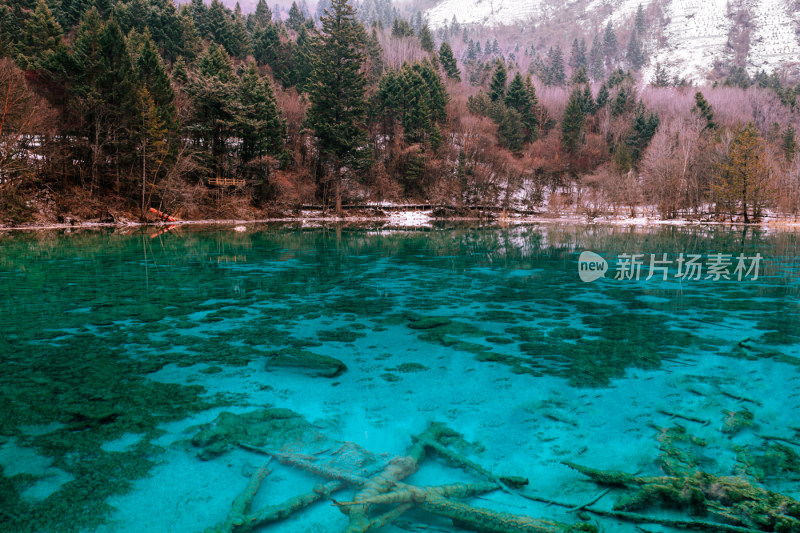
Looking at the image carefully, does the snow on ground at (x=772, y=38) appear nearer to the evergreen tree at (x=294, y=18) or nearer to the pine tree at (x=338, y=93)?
the evergreen tree at (x=294, y=18)

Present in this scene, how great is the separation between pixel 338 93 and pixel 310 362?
45.7 m

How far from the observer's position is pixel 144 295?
10.1 metres

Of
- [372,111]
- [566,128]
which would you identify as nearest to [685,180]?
[566,128]

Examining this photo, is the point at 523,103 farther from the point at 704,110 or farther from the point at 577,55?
the point at 577,55

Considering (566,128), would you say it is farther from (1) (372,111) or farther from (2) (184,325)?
(2) (184,325)

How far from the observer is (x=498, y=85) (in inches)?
3004

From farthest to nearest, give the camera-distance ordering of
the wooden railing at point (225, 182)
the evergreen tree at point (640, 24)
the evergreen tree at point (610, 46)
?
the evergreen tree at point (640, 24), the evergreen tree at point (610, 46), the wooden railing at point (225, 182)

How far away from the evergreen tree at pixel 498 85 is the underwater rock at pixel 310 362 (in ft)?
248

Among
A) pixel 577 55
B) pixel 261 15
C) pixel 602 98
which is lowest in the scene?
pixel 602 98

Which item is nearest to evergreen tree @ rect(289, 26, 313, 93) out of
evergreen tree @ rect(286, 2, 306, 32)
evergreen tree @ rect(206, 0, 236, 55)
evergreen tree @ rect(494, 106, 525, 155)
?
evergreen tree @ rect(206, 0, 236, 55)

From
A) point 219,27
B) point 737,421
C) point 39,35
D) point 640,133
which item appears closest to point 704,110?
point 640,133

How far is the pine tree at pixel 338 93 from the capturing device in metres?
46.2

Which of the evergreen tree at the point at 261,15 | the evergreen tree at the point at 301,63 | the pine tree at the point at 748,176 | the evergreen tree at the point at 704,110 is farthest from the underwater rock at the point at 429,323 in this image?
the evergreen tree at the point at 261,15

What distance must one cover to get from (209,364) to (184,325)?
2238 mm
